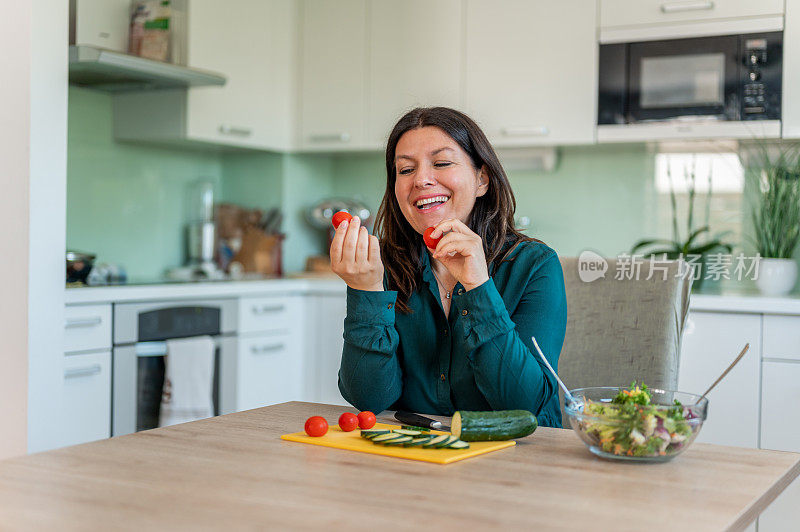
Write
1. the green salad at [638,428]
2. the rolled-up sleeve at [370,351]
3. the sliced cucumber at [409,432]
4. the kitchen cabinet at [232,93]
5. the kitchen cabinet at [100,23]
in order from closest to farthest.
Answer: the green salad at [638,428], the sliced cucumber at [409,432], the rolled-up sleeve at [370,351], the kitchen cabinet at [100,23], the kitchen cabinet at [232,93]

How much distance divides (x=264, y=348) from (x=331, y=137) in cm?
107

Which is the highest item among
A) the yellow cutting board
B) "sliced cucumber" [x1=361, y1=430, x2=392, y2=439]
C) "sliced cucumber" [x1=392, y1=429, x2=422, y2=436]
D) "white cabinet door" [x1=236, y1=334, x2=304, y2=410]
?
"sliced cucumber" [x1=392, y1=429, x2=422, y2=436]

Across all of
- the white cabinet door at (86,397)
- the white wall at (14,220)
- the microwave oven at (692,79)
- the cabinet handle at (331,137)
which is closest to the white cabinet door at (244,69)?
the cabinet handle at (331,137)

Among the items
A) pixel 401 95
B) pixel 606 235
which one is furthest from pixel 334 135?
pixel 606 235

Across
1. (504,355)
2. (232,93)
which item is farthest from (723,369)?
(232,93)

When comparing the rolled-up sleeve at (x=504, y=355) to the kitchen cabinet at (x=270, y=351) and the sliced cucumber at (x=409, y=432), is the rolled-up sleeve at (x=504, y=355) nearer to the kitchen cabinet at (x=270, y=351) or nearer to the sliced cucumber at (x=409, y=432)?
the sliced cucumber at (x=409, y=432)

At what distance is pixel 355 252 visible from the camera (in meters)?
1.44

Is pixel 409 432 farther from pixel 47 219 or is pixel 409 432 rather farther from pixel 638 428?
pixel 47 219

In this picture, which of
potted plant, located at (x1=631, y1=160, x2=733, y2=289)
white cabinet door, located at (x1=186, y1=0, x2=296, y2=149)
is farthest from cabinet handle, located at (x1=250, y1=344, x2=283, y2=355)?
potted plant, located at (x1=631, y1=160, x2=733, y2=289)

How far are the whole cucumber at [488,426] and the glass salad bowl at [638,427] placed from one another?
0.09m

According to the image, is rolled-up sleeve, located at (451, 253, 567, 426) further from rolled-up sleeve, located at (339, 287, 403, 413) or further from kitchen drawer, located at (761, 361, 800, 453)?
kitchen drawer, located at (761, 361, 800, 453)

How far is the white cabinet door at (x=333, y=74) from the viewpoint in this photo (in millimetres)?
4066

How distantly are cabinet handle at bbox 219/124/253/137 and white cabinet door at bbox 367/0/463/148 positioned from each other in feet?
1.80

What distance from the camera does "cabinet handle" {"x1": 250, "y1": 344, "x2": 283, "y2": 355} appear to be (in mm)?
3621
